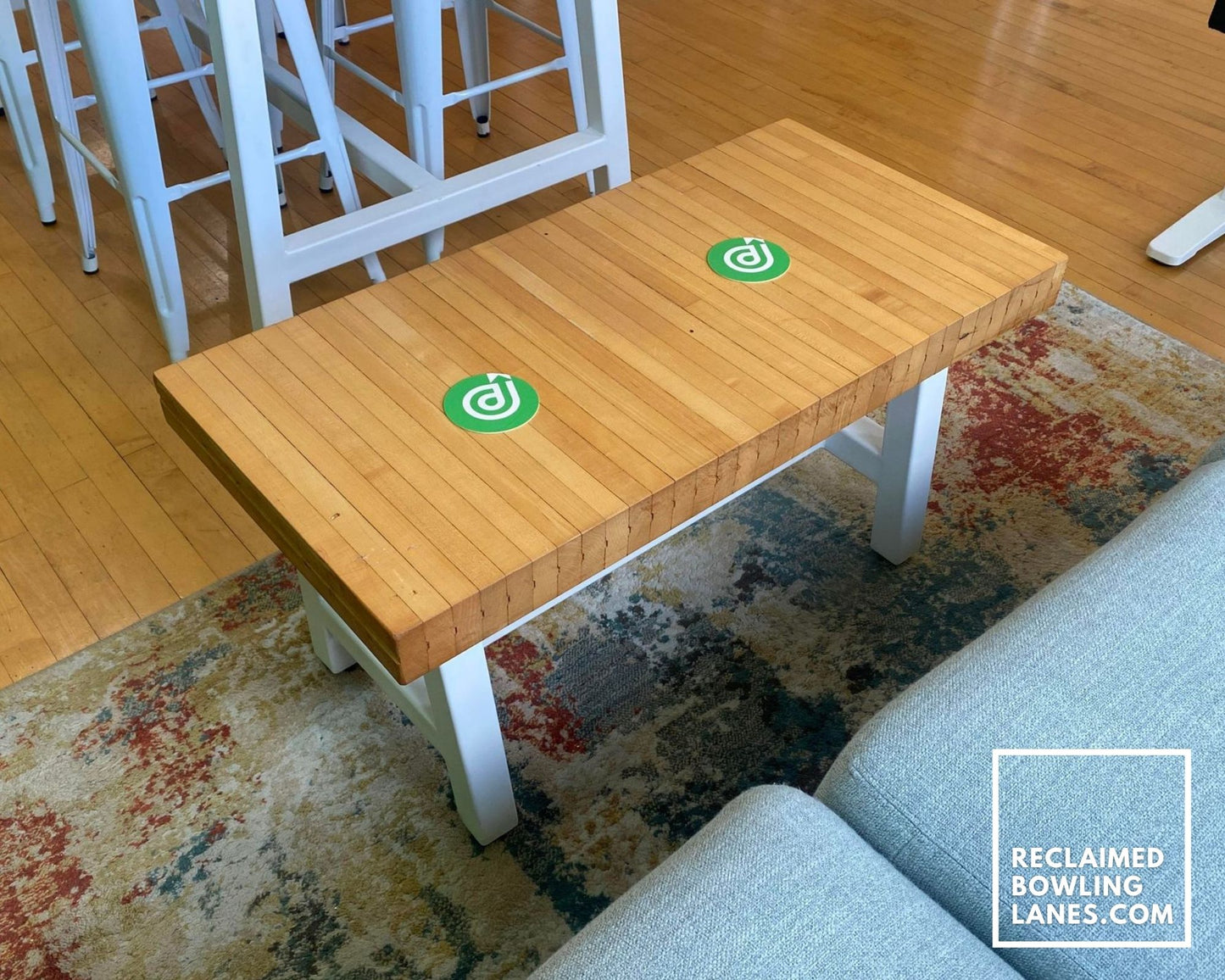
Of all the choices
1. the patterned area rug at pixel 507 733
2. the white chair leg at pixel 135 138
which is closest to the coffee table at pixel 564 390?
the patterned area rug at pixel 507 733

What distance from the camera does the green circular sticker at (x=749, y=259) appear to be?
1.70 metres

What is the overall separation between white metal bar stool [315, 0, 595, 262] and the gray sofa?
1.70 m

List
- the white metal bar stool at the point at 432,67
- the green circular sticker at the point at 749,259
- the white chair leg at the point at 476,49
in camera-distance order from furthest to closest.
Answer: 1. the white chair leg at the point at 476,49
2. the white metal bar stool at the point at 432,67
3. the green circular sticker at the point at 749,259

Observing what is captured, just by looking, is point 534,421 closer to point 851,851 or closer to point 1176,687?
point 851,851

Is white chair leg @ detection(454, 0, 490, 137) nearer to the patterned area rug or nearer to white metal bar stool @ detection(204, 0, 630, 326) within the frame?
white metal bar stool @ detection(204, 0, 630, 326)

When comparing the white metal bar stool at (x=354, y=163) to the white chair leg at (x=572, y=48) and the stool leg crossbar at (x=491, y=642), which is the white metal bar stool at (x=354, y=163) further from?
the stool leg crossbar at (x=491, y=642)

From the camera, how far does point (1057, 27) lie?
13.1 ft

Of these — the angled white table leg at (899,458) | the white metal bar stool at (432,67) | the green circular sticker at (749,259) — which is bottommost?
the angled white table leg at (899,458)

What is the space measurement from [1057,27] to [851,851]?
3717mm

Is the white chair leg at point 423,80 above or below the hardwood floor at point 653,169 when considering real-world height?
above

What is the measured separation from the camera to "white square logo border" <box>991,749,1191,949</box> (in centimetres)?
104

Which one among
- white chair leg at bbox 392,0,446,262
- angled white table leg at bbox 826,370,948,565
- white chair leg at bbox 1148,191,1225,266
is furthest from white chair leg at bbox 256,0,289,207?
white chair leg at bbox 1148,191,1225,266

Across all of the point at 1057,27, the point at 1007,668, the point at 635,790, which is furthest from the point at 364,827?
the point at 1057,27

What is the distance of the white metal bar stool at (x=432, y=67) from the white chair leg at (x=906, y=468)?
1119 mm
